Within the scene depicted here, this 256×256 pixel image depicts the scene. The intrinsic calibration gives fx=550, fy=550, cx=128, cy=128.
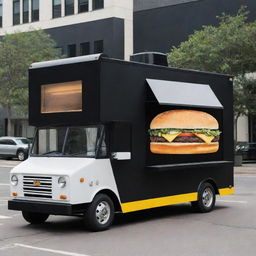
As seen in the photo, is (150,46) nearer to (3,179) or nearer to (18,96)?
(18,96)

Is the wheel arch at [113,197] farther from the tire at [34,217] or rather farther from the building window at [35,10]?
the building window at [35,10]

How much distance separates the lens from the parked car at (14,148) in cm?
3692

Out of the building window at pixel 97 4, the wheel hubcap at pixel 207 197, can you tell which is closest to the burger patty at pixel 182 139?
the wheel hubcap at pixel 207 197

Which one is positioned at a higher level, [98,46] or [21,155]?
[98,46]

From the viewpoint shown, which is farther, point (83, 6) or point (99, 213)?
point (83, 6)

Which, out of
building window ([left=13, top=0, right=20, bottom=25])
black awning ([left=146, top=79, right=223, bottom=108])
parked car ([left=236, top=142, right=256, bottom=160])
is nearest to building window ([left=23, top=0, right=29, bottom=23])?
building window ([left=13, top=0, right=20, bottom=25])

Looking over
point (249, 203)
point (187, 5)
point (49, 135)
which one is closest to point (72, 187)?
point (49, 135)

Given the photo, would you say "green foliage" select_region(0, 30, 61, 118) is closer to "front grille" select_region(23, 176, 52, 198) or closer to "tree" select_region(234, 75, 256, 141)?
"tree" select_region(234, 75, 256, 141)

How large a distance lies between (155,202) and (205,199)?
1.70 m

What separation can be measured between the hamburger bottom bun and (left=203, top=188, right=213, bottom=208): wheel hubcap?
887 millimetres

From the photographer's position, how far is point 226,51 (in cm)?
3055

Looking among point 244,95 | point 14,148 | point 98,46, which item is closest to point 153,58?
point 244,95

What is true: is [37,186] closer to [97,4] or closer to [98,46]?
[98,46]

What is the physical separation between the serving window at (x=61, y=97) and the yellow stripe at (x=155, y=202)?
208cm
